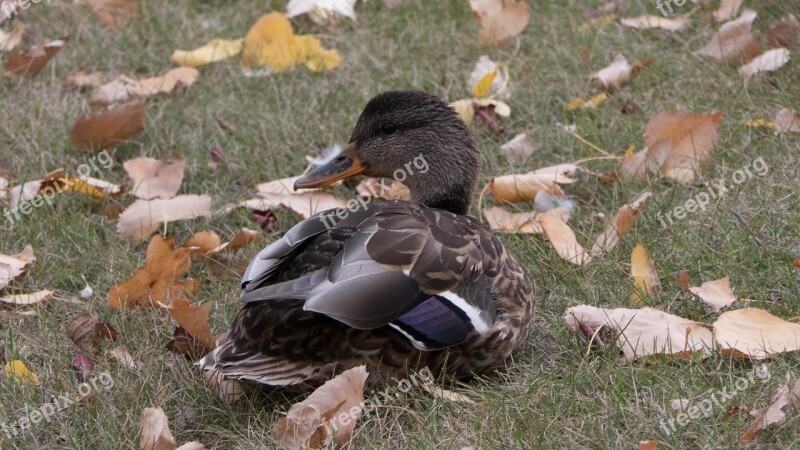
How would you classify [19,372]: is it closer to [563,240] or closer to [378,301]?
[378,301]

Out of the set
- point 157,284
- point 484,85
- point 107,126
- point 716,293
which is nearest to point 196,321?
point 157,284

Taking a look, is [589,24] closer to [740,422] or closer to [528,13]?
[528,13]

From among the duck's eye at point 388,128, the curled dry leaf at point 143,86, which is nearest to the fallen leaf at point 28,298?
the duck's eye at point 388,128

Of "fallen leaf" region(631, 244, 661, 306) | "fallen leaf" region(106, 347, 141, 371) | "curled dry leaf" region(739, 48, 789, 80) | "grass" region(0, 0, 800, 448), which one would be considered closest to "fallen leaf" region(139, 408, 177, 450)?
"grass" region(0, 0, 800, 448)

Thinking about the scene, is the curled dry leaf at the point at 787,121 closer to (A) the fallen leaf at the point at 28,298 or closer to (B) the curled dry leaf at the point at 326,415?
(B) the curled dry leaf at the point at 326,415

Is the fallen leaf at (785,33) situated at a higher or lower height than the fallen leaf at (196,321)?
lower

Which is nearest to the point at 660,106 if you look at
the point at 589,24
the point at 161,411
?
the point at 589,24

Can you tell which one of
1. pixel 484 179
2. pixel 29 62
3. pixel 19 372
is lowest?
pixel 484 179

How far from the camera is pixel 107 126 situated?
4.93m

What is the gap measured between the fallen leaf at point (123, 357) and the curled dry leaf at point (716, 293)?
5.58ft

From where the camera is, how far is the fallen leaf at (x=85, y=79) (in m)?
5.58

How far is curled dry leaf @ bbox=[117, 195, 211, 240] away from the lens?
4.37m

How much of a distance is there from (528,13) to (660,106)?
3.70 feet

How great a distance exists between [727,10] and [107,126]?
3.00m
